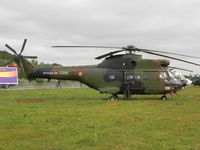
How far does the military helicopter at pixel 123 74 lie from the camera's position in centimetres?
2516

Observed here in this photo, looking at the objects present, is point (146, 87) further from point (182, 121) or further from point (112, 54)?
point (182, 121)

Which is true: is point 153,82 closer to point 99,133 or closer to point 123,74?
point 123,74

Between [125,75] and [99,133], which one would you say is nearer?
[99,133]

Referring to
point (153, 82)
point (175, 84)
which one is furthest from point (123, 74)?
point (175, 84)

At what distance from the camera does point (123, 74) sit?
25297mm

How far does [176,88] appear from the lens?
82.9 ft

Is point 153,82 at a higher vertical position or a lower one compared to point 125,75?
lower

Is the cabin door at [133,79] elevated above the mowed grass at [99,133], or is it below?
above

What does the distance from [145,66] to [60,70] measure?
7.14 m

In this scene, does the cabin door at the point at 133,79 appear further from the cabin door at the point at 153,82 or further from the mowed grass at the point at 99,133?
the mowed grass at the point at 99,133

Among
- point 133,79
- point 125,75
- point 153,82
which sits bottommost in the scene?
point 153,82

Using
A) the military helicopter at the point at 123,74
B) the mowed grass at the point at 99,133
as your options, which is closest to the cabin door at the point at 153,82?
the military helicopter at the point at 123,74

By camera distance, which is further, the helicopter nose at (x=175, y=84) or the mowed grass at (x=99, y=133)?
the helicopter nose at (x=175, y=84)

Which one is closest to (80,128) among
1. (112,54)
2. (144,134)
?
(144,134)
